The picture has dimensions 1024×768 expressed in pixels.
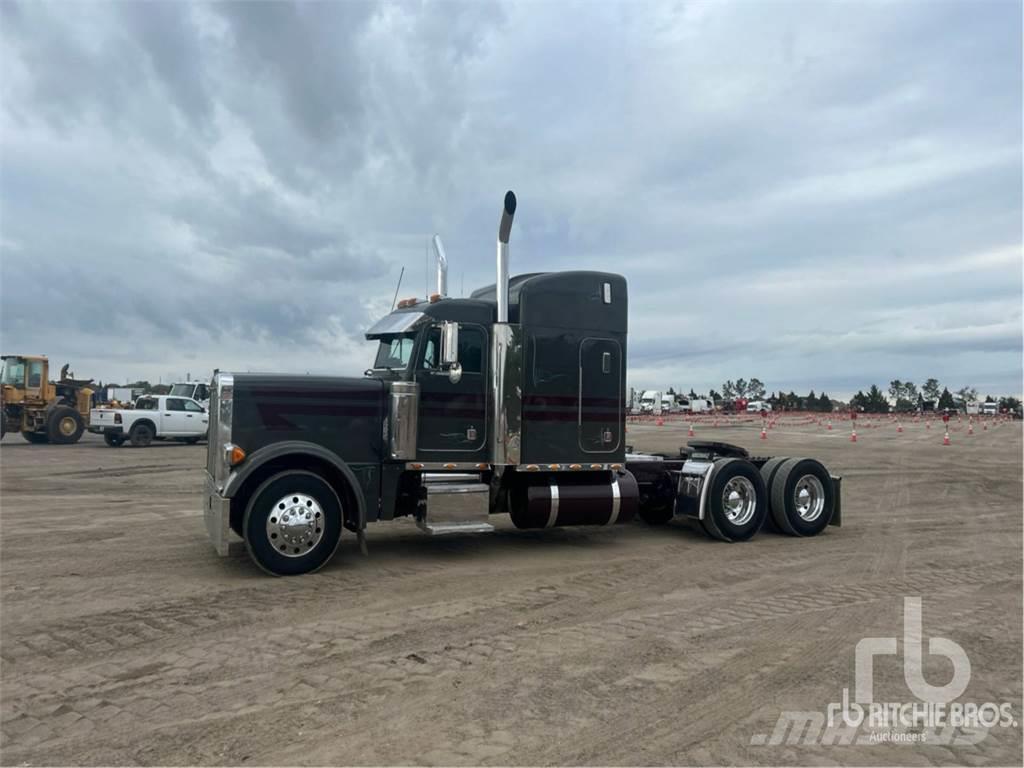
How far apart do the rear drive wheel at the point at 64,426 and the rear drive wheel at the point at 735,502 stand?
26.3 m

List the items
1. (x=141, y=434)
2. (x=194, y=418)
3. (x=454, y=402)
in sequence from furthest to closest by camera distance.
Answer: (x=194, y=418) < (x=141, y=434) < (x=454, y=402)

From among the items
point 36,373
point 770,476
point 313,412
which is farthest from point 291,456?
point 36,373

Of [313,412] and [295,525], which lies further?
[313,412]

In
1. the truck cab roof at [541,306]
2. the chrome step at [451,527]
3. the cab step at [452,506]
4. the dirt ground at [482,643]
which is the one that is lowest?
the dirt ground at [482,643]

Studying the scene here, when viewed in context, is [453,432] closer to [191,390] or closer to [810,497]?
[810,497]

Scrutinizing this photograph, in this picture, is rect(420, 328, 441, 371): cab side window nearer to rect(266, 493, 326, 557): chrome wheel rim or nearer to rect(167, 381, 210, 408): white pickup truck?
rect(266, 493, 326, 557): chrome wheel rim

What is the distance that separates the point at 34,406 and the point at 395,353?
82.8ft

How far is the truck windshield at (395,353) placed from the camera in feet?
27.7

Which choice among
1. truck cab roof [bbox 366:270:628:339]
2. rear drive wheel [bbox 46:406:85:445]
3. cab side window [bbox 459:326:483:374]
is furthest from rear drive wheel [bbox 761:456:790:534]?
rear drive wheel [bbox 46:406:85:445]

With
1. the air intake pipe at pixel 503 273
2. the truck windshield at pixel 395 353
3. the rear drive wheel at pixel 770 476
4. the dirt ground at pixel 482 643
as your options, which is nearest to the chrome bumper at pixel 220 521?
the dirt ground at pixel 482 643

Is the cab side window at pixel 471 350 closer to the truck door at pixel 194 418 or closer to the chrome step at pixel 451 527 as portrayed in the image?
the chrome step at pixel 451 527

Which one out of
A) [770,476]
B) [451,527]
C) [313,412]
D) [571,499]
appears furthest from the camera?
[770,476]

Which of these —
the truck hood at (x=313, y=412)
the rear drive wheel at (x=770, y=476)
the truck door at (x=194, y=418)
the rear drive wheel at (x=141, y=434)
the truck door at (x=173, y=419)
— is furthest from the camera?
the truck door at (x=194, y=418)

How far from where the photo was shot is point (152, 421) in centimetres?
2642
